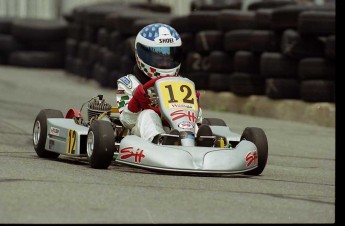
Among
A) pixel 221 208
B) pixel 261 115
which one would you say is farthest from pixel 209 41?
pixel 221 208

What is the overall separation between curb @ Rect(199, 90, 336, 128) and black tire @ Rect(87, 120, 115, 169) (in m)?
4.92

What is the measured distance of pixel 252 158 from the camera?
7430 mm

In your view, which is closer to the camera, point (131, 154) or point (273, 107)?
point (131, 154)

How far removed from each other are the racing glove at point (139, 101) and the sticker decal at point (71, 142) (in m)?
0.46

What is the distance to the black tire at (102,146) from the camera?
24.2ft

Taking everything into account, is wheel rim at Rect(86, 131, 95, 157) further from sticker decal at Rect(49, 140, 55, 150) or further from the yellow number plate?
sticker decal at Rect(49, 140, 55, 150)

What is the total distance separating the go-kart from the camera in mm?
7152

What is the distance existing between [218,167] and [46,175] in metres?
1.15

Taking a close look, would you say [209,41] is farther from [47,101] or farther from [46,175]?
[46,175]

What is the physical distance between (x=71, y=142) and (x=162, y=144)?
2.71 feet

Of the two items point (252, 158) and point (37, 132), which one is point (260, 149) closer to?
point (252, 158)

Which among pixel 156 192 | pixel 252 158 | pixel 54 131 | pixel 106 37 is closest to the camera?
pixel 156 192

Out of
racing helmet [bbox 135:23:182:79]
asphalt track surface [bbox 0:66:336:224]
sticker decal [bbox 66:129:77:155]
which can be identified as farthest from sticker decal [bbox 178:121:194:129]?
sticker decal [bbox 66:129:77:155]

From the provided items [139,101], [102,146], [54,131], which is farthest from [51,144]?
[102,146]
